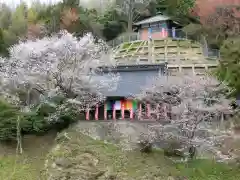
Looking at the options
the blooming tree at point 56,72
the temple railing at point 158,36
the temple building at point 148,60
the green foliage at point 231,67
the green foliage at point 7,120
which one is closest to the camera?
the green foliage at point 7,120

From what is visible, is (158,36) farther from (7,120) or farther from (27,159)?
(27,159)

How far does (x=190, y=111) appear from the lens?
55.9 feet

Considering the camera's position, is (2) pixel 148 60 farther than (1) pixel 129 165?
Yes

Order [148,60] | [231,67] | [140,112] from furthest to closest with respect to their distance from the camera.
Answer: [148,60] → [231,67] → [140,112]

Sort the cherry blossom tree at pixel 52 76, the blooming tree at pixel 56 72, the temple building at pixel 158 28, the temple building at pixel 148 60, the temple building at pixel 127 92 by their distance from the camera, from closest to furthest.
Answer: the cherry blossom tree at pixel 52 76 < the blooming tree at pixel 56 72 < the temple building at pixel 127 92 < the temple building at pixel 148 60 < the temple building at pixel 158 28

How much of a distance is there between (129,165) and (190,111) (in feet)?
12.0

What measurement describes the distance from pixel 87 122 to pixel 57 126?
1.70 m

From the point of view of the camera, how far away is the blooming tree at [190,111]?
16781 mm

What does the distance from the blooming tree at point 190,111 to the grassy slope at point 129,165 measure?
2.53 ft

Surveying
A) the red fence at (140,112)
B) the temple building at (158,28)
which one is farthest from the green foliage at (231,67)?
the temple building at (158,28)

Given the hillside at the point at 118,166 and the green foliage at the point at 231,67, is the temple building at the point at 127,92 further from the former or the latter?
the hillside at the point at 118,166

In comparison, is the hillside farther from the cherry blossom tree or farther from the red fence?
the cherry blossom tree

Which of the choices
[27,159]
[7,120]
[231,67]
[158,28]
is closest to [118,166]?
[27,159]

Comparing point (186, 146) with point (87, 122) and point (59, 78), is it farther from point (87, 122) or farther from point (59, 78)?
point (59, 78)
